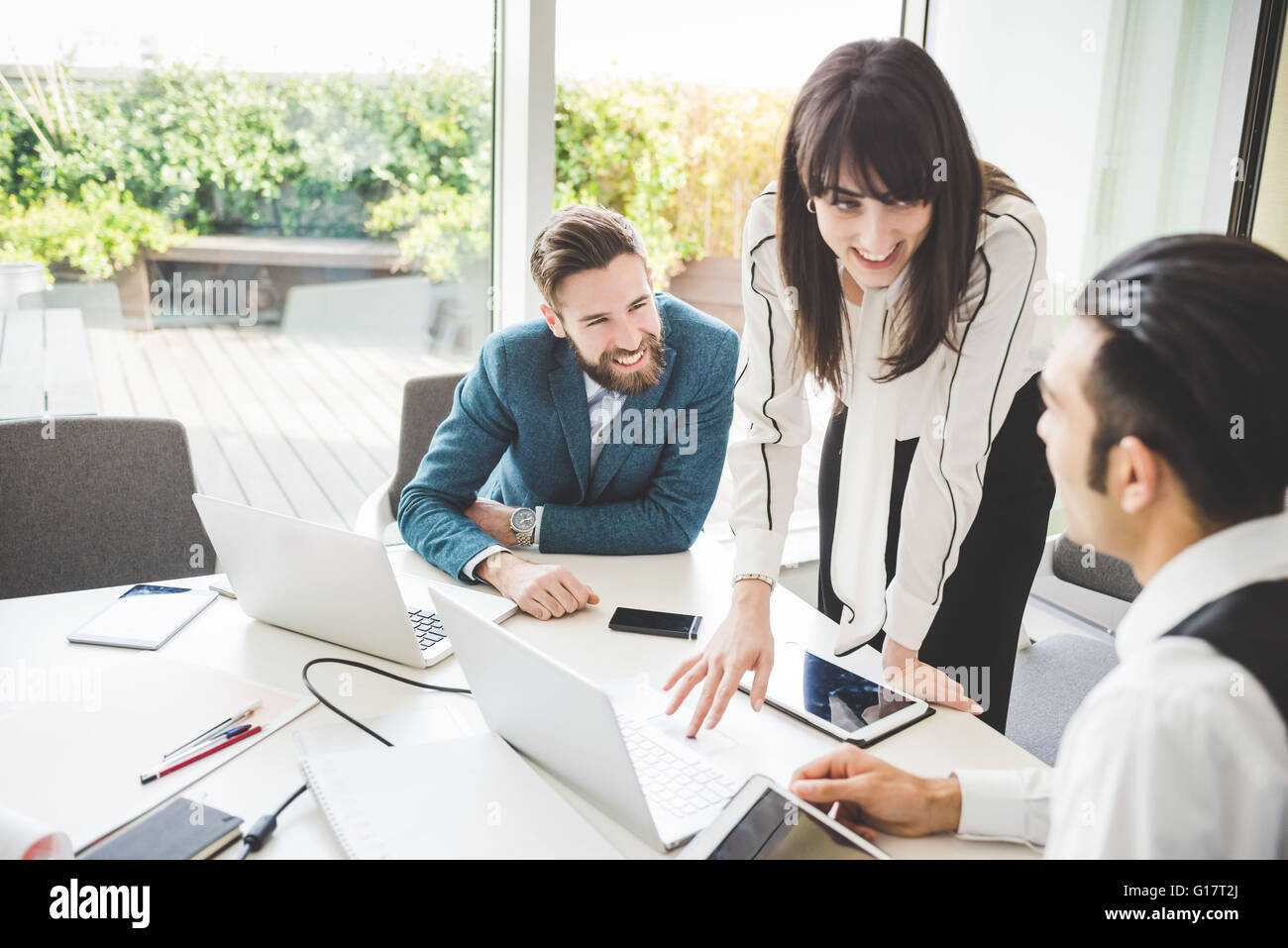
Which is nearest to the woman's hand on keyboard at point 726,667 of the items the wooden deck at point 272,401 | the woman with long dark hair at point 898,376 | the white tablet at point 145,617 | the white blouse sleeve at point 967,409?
the woman with long dark hair at point 898,376

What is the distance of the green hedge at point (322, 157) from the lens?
2197mm

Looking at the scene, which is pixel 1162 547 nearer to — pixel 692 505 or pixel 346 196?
pixel 692 505

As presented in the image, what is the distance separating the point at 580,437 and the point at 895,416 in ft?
2.11

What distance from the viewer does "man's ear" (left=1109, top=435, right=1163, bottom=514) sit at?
0.76 metres

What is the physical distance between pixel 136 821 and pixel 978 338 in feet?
3.92

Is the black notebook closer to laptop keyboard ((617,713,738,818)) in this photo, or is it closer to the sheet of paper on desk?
the sheet of paper on desk

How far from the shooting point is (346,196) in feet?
8.16

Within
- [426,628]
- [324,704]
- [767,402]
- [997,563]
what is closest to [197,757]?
[324,704]

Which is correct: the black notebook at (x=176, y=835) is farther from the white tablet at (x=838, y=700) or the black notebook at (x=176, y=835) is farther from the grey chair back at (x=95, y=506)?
the grey chair back at (x=95, y=506)

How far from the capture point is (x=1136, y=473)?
2.53 feet

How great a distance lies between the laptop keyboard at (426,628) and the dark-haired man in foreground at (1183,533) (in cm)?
89

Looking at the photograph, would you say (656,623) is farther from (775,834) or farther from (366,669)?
(775,834)
